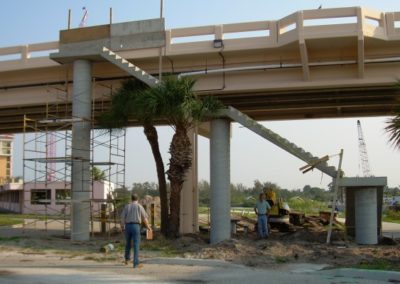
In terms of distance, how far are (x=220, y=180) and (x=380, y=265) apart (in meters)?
8.47

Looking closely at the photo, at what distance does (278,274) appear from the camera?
1197cm

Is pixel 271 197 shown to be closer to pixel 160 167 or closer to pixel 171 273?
pixel 160 167

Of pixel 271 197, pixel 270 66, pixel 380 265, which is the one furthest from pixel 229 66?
pixel 380 265

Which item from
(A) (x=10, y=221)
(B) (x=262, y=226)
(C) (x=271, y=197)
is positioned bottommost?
(A) (x=10, y=221)

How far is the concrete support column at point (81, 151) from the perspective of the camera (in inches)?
814

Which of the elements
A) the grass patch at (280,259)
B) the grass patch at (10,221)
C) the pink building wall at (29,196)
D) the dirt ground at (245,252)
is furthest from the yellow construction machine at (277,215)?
the pink building wall at (29,196)

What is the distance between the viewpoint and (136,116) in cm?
1902

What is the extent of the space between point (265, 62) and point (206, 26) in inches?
106

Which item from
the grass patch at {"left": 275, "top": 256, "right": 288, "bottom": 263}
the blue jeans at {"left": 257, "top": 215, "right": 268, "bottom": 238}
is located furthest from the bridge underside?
the grass patch at {"left": 275, "top": 256, "right": 288, "bottom": 263}

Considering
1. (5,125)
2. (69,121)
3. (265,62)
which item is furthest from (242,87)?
(5,125)

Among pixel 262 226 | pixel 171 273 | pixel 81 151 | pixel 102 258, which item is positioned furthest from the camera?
pixel 81 151

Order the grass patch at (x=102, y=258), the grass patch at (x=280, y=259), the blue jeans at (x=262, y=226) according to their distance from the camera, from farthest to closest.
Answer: the blue jeans at (x=262, y=226), the grass patch at (x=102, y=258), the grass patch at (x=280, y=259)

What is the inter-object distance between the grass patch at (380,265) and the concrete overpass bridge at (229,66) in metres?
6.25

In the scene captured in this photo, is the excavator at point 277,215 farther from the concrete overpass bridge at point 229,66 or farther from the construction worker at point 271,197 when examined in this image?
the concrete overpass bridge at point 229,66
